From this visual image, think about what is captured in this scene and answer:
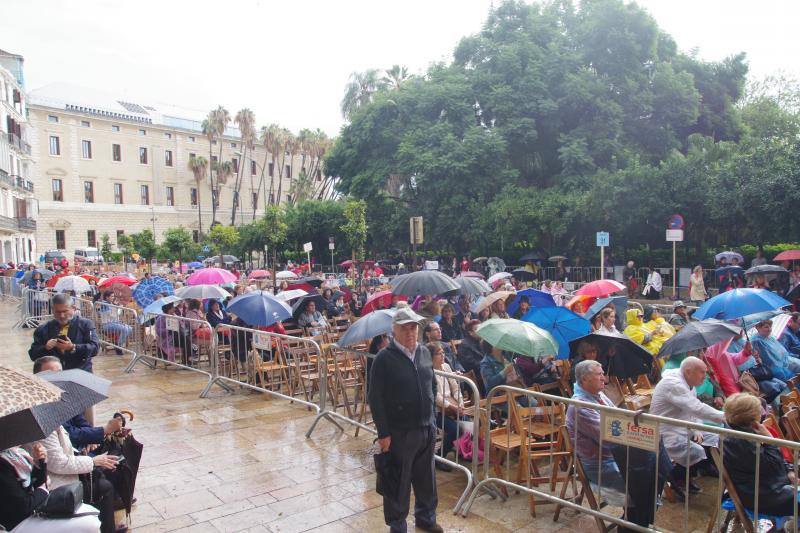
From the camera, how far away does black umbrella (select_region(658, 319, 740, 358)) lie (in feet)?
19.6

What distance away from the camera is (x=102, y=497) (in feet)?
13.4

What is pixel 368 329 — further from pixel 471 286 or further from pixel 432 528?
pixel 471 286

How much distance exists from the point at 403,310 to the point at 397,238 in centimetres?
2911

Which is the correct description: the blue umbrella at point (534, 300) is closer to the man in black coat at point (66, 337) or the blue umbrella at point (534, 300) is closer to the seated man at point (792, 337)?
the seated man at point (792, 337)

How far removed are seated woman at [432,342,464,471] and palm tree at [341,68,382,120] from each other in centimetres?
4784

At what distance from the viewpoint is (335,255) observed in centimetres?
4212

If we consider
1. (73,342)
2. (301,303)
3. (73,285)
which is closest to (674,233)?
(301,303)

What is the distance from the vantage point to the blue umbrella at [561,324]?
7.57 meters

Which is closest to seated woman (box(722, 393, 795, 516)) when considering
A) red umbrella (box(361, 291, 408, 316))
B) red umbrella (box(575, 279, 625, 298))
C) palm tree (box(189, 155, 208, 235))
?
red umbrella (box(575, 279, 625, 298))

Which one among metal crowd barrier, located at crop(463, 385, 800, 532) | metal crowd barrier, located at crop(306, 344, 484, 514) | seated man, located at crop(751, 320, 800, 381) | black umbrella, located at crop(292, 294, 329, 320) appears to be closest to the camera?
metal crowd barrier, located at crop(463, 385, 800, 532)

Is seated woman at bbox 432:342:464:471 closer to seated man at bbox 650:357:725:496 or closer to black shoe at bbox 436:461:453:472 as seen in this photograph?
black shoe at bbox 436:461:453:472

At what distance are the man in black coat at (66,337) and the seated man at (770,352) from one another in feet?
25.2

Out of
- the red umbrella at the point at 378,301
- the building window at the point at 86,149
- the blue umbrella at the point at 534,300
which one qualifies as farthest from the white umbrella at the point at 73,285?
the building window at the point at 86,149

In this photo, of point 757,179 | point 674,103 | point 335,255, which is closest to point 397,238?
point 335,255
